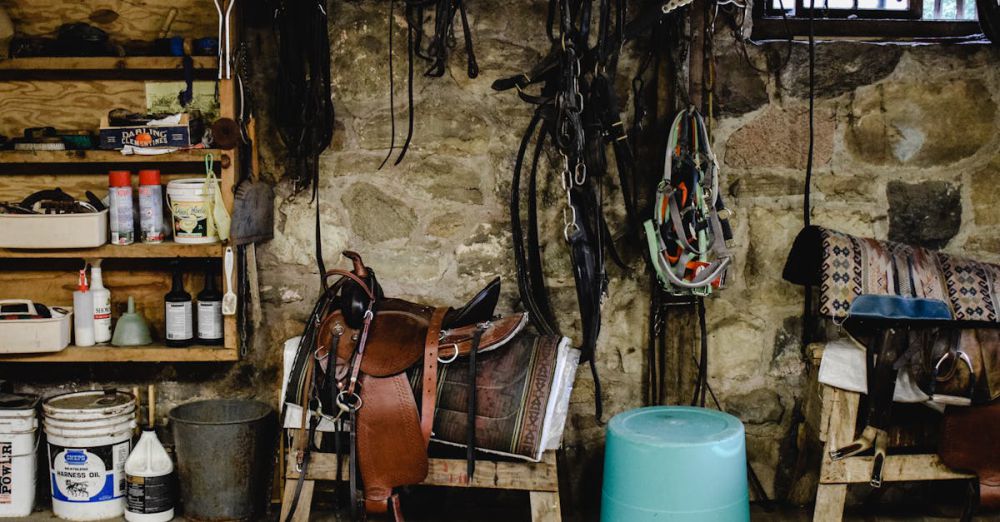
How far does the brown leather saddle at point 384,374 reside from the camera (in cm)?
269

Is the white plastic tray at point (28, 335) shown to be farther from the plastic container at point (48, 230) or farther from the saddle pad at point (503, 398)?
the saddle pad at point (503, 398)

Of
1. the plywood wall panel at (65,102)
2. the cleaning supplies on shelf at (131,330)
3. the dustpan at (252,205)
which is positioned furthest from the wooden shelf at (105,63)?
the cleaning supplies on shelf at (131,330)

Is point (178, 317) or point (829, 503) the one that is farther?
point (178, 317)

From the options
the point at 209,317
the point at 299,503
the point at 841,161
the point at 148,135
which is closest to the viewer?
the point at 299,503

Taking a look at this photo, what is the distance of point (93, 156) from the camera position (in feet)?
10.2

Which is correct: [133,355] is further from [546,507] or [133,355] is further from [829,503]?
[829,503]

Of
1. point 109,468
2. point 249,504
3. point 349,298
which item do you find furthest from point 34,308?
point 349,298

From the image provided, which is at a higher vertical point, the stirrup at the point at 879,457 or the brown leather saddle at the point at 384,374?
the brown leather saddle at the point at 384,374

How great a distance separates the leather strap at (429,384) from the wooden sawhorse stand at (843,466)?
1.18 meters

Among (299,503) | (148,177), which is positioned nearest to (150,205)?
(148,177)

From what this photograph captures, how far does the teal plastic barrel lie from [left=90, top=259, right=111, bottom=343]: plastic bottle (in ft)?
5.87

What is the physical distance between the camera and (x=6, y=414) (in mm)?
3158

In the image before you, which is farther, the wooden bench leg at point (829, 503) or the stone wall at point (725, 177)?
the stone wall at point (725, 177)

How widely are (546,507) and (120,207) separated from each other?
172 cm
